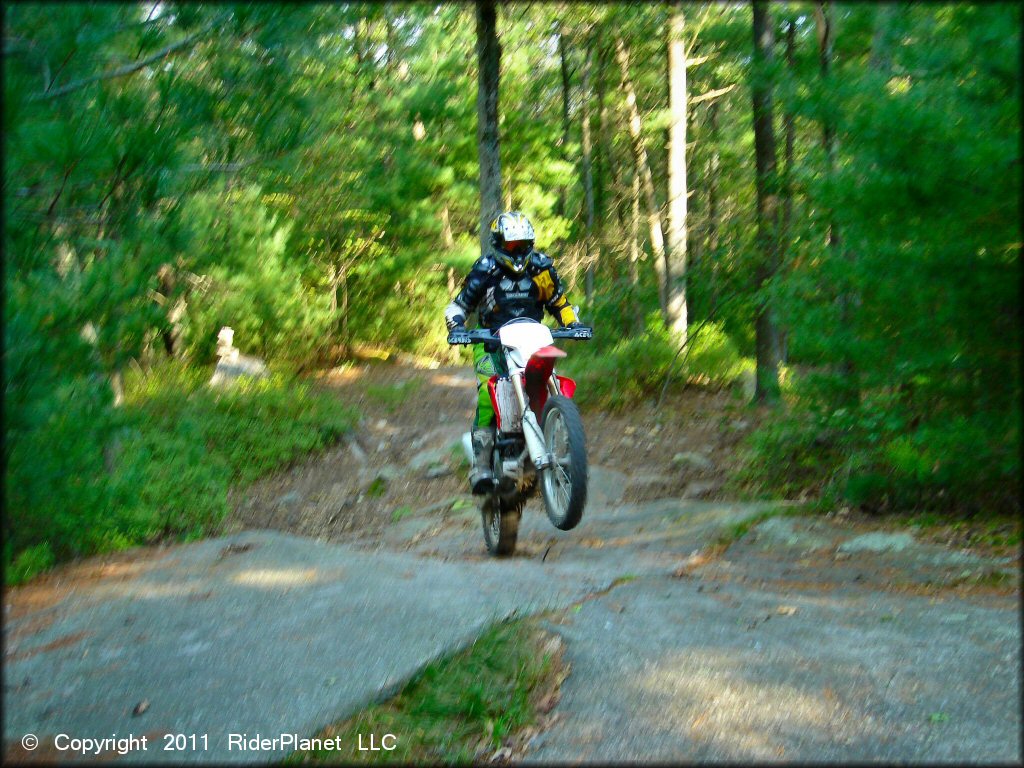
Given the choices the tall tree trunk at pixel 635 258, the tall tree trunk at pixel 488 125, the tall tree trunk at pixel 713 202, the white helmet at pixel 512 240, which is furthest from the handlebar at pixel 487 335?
the tall tree trunk at pixel 635 258

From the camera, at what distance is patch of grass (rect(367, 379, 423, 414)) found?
54.4ft

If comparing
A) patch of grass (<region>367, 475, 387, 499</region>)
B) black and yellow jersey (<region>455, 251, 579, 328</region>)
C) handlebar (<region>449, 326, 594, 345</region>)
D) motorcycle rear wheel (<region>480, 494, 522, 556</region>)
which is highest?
black and yellow jersey (<region>455, 251, 579, 328</region>)

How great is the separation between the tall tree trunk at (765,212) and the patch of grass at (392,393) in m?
6.49

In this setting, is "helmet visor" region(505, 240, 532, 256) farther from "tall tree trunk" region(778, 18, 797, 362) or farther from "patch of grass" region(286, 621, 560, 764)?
"patch of grass" region(286, 621, 560, 764)

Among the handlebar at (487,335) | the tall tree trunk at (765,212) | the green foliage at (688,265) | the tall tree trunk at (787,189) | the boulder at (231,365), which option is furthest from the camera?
the boulder at (231,365)

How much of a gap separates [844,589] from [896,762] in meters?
3.43

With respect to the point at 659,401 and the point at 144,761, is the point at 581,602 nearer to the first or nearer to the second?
the point at 144,761

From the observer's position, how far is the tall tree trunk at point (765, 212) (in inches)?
390

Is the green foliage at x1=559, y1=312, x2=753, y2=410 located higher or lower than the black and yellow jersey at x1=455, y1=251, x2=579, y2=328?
lower

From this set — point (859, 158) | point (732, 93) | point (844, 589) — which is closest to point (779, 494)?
point (844, 589)

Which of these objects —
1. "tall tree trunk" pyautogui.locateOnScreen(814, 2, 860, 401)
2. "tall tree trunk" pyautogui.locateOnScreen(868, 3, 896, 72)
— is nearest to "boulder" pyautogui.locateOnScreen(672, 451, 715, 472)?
"tall tree trunk" pyautogui.locateOnScreen(814, 2, 860, 401)

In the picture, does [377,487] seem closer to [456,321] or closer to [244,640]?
[456,321]

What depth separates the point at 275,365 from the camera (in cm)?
1870

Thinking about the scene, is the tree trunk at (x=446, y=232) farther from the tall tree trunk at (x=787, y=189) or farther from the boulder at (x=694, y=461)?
the boulder at (x=694, y=461)
